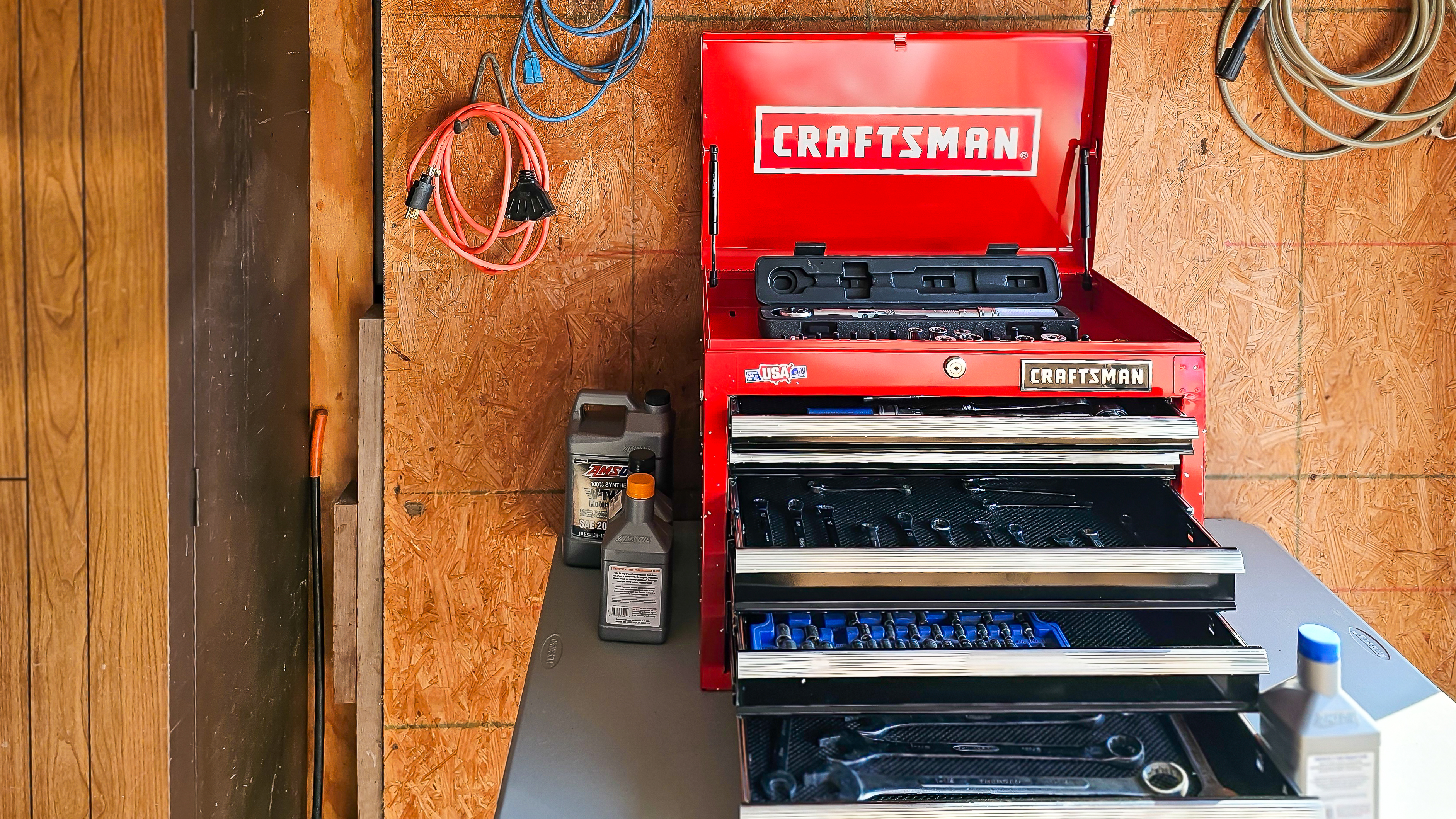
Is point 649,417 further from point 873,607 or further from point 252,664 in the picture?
point 252,664

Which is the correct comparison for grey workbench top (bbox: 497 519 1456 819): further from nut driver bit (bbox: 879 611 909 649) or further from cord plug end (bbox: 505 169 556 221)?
cord plug end (bbox: 505 169 556 221)

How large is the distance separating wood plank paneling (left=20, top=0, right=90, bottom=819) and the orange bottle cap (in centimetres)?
83

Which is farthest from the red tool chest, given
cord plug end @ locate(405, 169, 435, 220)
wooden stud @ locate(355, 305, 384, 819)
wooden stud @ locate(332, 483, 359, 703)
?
wooden stud @ locate(332, 483, 359, 703)

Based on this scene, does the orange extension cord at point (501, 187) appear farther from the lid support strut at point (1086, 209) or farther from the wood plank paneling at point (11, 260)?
the lid support strut at point (1086, 209)

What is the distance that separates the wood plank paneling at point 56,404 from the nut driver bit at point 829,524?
3.70 feet

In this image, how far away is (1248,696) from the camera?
1.27m

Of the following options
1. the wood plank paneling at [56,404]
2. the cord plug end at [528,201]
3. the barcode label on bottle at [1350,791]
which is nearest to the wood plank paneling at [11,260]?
the wood plank paneling at [56,404]

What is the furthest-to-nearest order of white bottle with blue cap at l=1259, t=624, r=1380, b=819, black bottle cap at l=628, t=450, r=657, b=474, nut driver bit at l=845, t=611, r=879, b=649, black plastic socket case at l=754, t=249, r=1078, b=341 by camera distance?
1. black bottle cap at l=628, t=450, r=657, b=474
2. black plastic socket case at l=754, t=249, r=1078, b=341
3. nut driver bit at l=845, t=611, r=879, b=649
4. white bottle with blue cap at l=1259, t=624, r=1380, b=819

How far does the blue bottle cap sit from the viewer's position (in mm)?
1161

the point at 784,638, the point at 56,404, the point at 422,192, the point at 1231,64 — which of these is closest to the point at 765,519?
the point at 784,638

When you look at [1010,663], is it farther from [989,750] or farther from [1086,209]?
[1086,209]

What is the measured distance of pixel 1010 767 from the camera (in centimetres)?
127

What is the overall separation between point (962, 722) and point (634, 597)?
58cm

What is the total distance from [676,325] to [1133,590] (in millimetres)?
1086
